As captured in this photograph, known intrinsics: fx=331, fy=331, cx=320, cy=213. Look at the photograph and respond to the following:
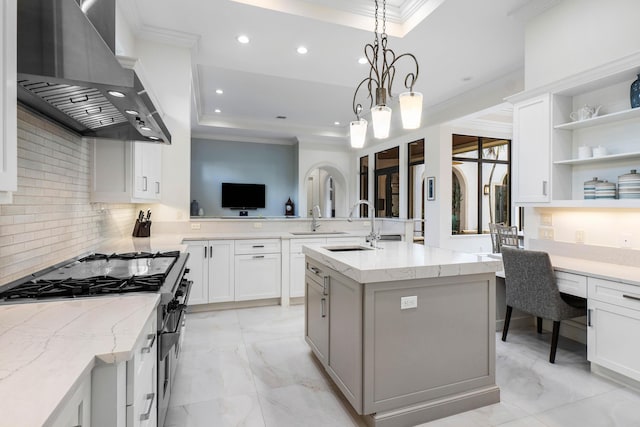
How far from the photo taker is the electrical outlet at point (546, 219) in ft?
10.4

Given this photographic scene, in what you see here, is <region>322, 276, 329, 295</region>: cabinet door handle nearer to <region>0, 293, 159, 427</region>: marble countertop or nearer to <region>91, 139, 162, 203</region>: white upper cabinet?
<region>0, 293, 159, 427</region>: marble countertop

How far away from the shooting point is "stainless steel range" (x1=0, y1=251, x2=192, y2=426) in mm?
1431

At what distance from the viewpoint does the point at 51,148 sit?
2.01 metres

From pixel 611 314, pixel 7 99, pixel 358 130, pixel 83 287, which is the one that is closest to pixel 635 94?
pixel 611 314

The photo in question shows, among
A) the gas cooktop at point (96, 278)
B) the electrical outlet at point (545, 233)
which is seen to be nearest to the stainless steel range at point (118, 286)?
the gas cooktop at point (96, 278)

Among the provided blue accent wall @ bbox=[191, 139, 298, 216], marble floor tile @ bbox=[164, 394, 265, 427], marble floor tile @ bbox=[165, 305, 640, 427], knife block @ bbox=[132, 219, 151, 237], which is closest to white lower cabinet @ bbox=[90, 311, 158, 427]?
marble floor tile @ bbox=[164, 394, 265, 427]

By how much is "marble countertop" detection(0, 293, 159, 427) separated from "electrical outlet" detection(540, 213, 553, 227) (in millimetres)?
3400

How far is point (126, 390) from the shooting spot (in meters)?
1.05

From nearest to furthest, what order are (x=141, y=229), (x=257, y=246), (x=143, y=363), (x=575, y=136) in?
(x=143, y=363) < (x=575, y=136) < (x=141, y=229) < (x=257, y=246)

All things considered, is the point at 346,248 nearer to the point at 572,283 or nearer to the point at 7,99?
the point at 572,283

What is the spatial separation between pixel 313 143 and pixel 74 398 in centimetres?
782

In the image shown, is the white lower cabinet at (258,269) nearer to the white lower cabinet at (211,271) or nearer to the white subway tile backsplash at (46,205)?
the white lower cabinet at (211,271)

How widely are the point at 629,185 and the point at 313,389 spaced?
2748mm

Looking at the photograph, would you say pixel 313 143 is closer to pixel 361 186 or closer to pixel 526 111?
pixel 361 186
